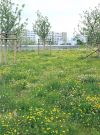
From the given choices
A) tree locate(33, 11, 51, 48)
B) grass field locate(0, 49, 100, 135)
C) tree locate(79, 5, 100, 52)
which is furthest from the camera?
tree locate(33, 11, 51, 48)

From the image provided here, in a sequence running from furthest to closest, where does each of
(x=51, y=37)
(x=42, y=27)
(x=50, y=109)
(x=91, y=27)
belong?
(x=51, y=37)
(x=42, y=27)
(x=91, y=27)
(x=50, y=109)

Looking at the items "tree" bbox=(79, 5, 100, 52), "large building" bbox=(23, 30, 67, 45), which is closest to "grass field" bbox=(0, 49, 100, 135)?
"tree" bbox=(79, 5, 100, 52)

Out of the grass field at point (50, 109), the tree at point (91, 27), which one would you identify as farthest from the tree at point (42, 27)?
the grass field at point (50, 109)

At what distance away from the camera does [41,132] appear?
815 centimetres

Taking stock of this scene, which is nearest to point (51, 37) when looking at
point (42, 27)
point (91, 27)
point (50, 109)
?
point (42, 27)

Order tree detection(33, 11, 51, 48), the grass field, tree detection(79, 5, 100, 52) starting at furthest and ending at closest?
tree detection(33, 11, 51, 48) → tree detection(79, 5, 100, 52) → the grass field

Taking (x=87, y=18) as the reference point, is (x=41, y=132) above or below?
below

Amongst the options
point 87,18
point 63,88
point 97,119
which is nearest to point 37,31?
point 87,18

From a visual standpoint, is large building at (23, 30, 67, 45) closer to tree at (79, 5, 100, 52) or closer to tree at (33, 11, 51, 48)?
tree at (33, 11, 51, 48)

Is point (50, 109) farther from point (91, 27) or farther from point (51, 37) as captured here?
point (51, 37)

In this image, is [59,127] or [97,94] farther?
[97,94]

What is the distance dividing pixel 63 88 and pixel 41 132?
4899 millimetres

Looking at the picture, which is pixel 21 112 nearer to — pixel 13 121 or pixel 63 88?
pixel 13 121

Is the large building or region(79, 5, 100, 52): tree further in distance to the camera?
the large building
